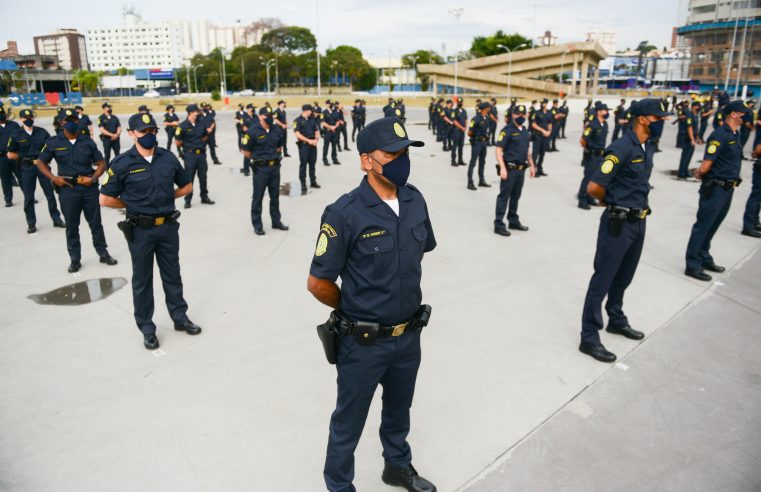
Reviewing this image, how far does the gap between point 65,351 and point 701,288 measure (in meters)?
6.78

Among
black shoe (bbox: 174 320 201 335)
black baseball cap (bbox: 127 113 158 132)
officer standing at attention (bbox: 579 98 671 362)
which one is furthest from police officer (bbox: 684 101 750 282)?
black baseball cap (bbox: 127 113 158 132)

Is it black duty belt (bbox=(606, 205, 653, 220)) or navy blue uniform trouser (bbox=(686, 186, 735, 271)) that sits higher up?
black duty belt (bbox=(606, 205, 653, 220))

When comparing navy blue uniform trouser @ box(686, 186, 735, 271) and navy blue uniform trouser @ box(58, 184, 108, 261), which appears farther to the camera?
navy blue uniform trouser @ box(58, 184, 108, 261)

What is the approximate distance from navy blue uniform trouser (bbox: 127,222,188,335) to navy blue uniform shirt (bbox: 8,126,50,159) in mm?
5421

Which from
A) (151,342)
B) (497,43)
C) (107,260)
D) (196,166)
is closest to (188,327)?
(151,342)

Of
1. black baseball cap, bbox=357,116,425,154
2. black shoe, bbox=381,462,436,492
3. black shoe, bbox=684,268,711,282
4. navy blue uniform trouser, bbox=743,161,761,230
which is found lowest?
black shoe, bbox=381,462,436,492

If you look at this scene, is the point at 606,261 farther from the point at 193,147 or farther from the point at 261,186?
the point at 193,147

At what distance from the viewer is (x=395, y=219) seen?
2498mm

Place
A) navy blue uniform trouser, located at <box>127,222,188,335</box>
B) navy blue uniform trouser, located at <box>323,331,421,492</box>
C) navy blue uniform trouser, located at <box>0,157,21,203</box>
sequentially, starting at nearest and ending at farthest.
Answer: navy blue uniform trouser, located at <box>323,331,421,492</box> → navy blue uniform trouser, located at <box>127,222,188,335</box> → navy blue uniform trouser, located at <box>0,157,21,203</box>

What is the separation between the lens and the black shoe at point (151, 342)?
14.8ft

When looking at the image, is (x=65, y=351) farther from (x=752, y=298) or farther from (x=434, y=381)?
(x=752, y=298)

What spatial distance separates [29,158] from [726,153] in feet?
33.2

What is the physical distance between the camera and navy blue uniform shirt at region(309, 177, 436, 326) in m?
2.43

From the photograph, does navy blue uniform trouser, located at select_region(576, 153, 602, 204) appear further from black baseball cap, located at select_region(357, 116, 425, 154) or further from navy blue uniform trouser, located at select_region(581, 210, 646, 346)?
black baseball cap, located at select_region(357, 116, 425, 154)
